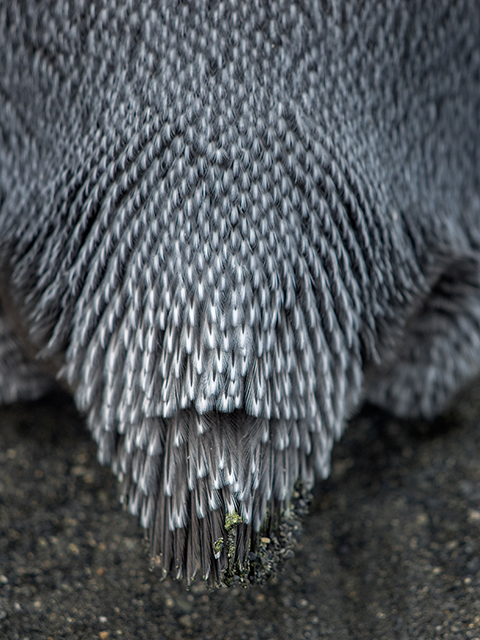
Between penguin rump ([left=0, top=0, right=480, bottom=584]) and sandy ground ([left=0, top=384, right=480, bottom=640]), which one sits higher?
penguin rump ([left=0, top=0, right=480, bottom=584])

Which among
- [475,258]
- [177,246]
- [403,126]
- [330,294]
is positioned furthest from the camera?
[475,258]

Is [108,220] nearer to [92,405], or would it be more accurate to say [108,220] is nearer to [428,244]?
[92,405]

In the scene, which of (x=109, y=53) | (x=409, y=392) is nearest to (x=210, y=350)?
(x=109, y=53)

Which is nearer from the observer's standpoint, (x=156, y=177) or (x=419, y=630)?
(x=156, y=177)

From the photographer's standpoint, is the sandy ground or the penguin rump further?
the sandy ground
